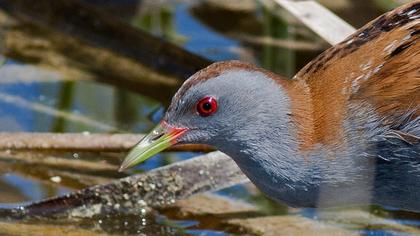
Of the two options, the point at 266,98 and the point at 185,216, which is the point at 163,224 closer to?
the point at 185,216

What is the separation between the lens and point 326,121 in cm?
518

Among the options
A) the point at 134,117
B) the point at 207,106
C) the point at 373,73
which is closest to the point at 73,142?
the point at 134,117

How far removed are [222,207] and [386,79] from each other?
140cm

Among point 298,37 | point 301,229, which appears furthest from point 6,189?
point 298,37

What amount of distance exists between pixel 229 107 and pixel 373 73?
60 cm

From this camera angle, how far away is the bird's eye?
5262 millimetres

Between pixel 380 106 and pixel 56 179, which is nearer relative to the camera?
pixel 380 106

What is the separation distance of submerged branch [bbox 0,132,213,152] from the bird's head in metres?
0.98

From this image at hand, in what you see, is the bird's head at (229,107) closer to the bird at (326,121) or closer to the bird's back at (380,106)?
the bird at (326,121)

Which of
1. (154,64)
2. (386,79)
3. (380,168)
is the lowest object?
(380,168)

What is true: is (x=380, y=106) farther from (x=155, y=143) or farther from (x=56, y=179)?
(x=56, y=179)

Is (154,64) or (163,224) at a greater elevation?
(154,64)

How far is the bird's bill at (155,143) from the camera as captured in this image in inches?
210

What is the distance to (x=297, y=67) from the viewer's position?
307 inches
